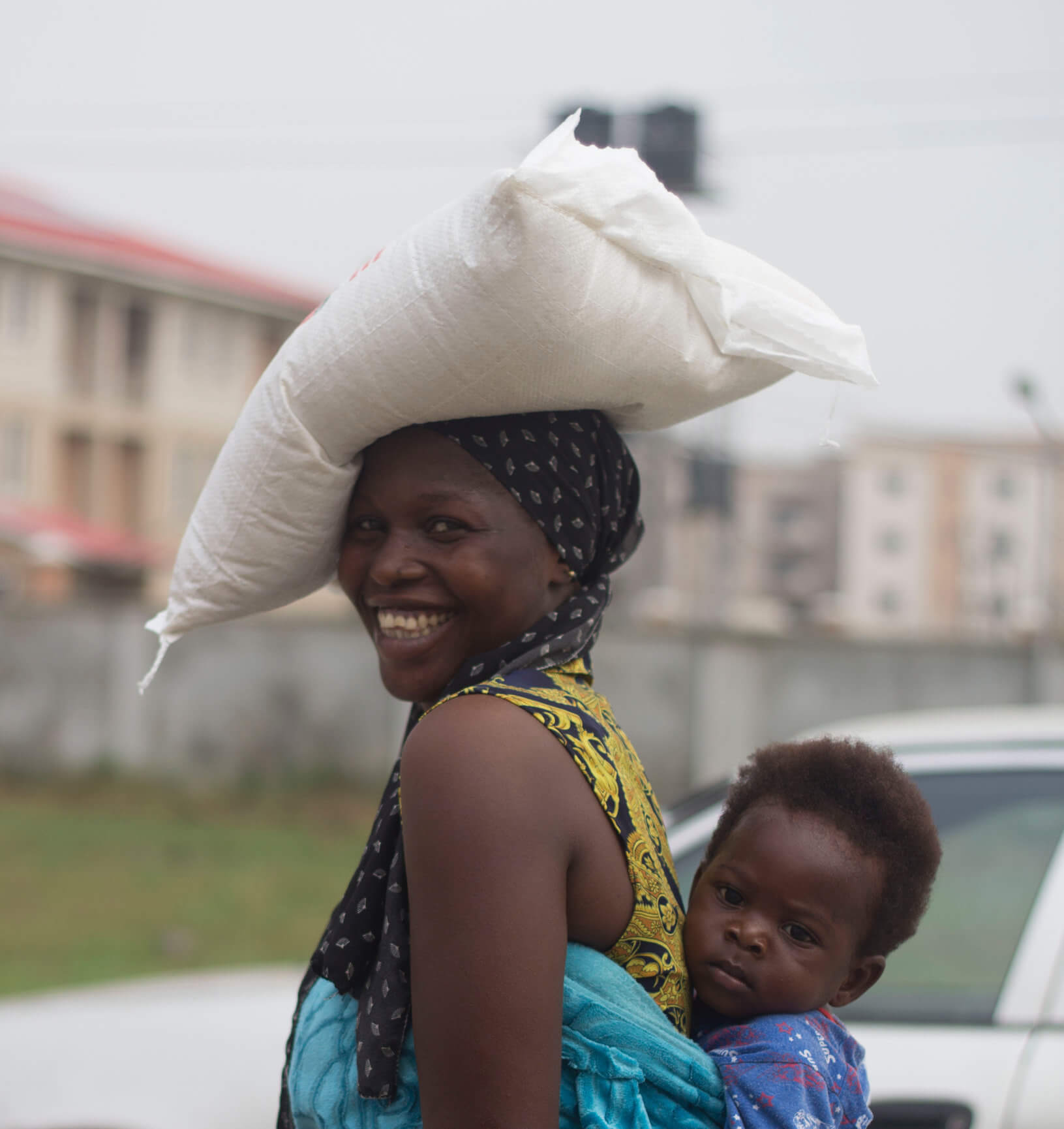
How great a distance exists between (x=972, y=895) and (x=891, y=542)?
5236cm

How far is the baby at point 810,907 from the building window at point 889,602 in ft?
178

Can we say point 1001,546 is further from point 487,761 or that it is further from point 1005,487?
point 487,761

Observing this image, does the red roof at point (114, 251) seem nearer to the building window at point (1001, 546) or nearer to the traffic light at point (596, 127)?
the building window at point (1001, 546)

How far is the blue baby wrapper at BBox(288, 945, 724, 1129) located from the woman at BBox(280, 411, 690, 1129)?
24 mm

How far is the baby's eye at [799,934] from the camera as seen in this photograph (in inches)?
55.8

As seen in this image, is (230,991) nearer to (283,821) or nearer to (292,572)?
(292,572)

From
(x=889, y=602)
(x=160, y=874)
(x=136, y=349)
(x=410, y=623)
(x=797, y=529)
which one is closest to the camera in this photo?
(x=410, y=623)

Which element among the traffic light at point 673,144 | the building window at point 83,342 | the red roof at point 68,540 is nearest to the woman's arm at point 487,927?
the traffic light at point 673,144

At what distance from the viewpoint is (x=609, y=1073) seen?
128 cm

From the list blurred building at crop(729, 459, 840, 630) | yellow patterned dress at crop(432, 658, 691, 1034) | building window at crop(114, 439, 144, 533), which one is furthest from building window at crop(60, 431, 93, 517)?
blurred building at crop(729, 459, 840, 630)

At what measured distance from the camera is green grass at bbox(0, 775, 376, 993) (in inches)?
310

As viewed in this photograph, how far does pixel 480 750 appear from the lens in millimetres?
1222

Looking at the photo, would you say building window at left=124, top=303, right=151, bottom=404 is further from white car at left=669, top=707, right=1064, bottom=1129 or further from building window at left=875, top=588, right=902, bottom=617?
building window at left=875, top=588, right=902, bottom=617

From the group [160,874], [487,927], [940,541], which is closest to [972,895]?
[487,927]
